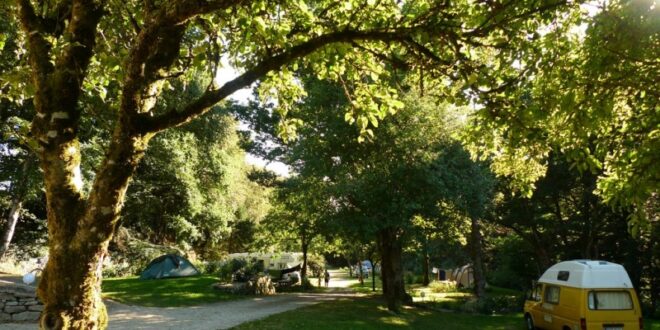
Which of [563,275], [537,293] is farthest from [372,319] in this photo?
[563,275]

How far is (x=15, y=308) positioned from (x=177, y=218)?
860 inches

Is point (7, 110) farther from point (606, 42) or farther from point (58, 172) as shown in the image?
point (606, 42)

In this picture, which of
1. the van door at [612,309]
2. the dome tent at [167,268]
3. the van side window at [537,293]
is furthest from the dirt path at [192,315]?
the van door at [612,309]

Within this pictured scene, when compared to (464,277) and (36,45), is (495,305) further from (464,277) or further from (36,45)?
(36,45)

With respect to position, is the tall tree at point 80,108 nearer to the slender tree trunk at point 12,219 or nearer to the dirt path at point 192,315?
the dirt path at point 192,315

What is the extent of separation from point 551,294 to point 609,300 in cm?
235

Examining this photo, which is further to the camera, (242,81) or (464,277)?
(464,277)

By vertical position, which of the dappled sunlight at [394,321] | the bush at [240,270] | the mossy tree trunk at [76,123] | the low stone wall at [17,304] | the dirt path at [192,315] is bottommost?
the dappled sunlight at [394,321]

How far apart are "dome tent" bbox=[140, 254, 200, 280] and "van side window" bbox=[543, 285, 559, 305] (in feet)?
70.6

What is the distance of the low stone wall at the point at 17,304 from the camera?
555 inches

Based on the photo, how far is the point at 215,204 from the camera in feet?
123

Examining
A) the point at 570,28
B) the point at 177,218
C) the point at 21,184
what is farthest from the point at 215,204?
the point at 570,28

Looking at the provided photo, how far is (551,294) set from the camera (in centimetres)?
1639

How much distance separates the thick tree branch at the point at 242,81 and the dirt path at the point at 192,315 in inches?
456
